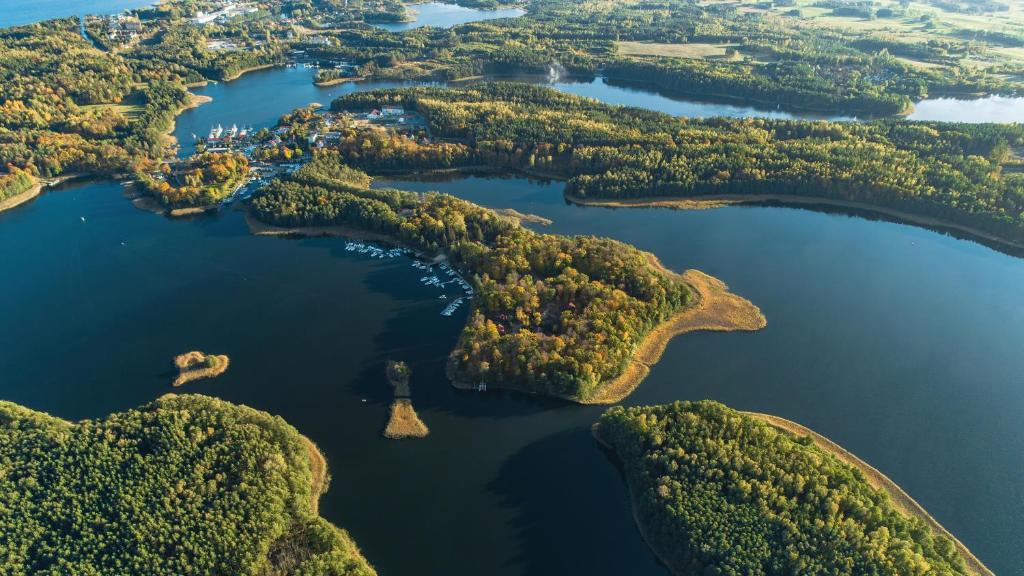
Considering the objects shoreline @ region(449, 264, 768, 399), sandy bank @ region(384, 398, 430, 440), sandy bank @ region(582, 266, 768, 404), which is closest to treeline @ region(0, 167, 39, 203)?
sandy bank @ region(384, 398, 430, 440)

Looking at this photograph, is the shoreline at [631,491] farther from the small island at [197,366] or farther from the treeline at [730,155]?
the treeline at [730,155]

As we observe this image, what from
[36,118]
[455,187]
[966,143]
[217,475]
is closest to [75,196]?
[36,118]

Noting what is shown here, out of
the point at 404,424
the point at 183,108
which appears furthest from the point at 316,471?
the point at 183,108

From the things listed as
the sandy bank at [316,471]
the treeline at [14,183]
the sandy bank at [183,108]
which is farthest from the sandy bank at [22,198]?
the sandy bank at [316,471]

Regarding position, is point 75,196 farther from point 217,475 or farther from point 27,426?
point 217,475

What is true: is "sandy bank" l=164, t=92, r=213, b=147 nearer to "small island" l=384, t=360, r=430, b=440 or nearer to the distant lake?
"small island" l=384, t=360, r=430, b=440
